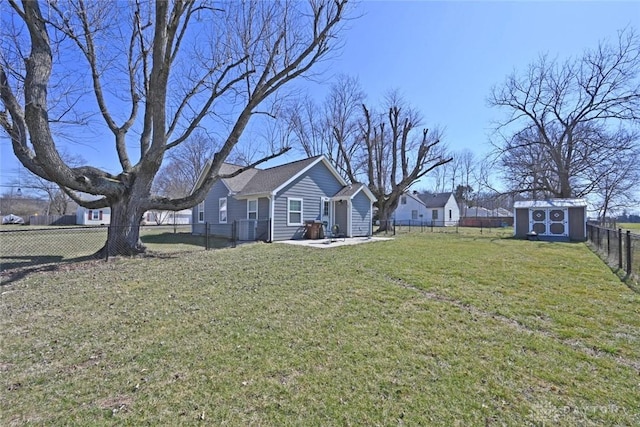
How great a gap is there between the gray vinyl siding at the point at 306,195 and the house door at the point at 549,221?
13.2m

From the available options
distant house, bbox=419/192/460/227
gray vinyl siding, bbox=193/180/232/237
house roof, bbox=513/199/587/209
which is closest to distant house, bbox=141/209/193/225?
gray vinyl siding, bbox=193/180/232/237

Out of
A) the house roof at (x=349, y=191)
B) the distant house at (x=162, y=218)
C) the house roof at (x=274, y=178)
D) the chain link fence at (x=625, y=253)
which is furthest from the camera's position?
the distant house at (x=162, y=218)

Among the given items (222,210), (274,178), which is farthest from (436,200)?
(222,210)

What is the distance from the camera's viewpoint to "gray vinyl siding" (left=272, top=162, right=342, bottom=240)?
13.8 metres

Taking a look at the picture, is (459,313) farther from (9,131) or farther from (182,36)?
(182,36)

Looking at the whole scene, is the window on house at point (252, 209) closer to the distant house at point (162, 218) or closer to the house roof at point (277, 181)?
the house roof at point (277, 181)

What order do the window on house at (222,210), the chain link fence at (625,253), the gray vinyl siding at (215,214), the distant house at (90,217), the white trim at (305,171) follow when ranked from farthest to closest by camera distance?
1. the distant house at (90,217)
2. the window on house at (222,210)
3. the gray vinyl siding at (215,214)
4. the white trim at (305,171)
5. the chain link fence at (625,253)

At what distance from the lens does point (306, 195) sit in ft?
49.2

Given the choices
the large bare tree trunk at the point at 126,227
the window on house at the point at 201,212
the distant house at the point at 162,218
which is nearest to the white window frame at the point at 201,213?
the window on house at the point at 201,212

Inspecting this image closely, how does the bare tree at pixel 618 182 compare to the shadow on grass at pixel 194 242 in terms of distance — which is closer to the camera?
the shadow on grass at pixel 194 242

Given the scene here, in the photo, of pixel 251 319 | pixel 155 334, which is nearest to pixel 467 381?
pixel 251 319

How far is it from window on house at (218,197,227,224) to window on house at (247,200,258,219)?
2.51 meters

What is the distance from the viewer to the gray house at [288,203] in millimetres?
13867

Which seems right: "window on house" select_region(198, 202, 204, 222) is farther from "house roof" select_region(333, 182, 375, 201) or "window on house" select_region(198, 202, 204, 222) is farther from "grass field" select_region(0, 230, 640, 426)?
"grass field" select_region(0, 230, 640, 426)
